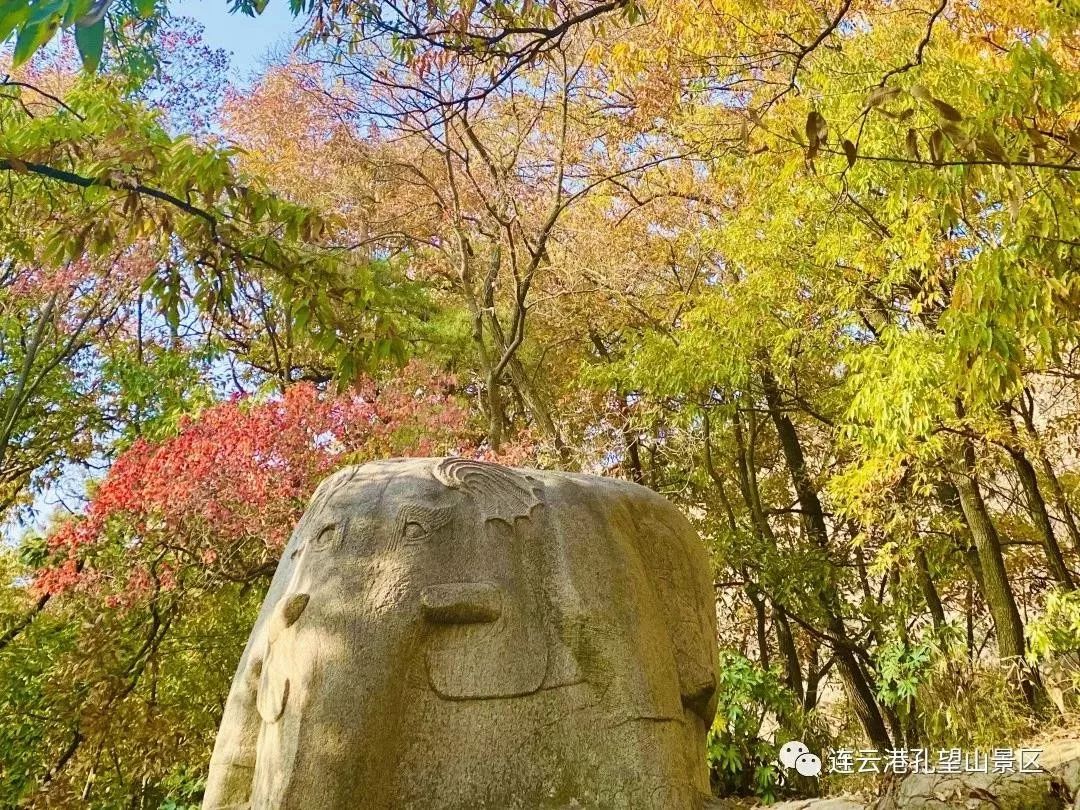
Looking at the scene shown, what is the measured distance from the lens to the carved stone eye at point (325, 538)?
7.41 feet

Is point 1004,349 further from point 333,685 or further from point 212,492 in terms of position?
point 212,492

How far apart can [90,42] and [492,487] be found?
1667mm

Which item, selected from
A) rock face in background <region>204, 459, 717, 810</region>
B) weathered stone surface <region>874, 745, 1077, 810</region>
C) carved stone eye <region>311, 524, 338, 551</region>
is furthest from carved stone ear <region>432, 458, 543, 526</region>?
weathered stone surface <region>874, 745, 1077, 810</region>

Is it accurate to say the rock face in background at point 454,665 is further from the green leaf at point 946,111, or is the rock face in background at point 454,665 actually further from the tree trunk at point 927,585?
the tree trunk at point 927,585

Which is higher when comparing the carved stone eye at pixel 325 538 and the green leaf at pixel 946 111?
the green leaf at pixel 946 111

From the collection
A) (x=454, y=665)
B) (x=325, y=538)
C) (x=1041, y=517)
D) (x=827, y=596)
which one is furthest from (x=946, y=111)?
(x=827, y=596)

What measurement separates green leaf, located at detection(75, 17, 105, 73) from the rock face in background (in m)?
1.42

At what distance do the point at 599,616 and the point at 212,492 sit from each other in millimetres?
3606

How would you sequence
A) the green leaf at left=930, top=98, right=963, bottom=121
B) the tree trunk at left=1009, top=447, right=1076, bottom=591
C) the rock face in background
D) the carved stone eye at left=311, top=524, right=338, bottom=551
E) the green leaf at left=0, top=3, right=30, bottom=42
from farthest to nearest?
the tree trunk at left=1009, top=447, right=1076, bottom=591 < the carved stone eye at left=311, top=524, right=338, bottom=551 < the rock face in background < the green leaf at left=930, top=98, right=963, bottom=121 < the green leaf at left=0, top=3, right=30, bottom=42

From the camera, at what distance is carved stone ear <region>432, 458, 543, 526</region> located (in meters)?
2.41

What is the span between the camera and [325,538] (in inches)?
89.6

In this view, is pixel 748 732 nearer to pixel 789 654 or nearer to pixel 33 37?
pixel 789 654

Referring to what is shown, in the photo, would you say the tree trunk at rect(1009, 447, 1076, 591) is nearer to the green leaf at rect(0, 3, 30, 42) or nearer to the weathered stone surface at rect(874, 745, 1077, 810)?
the weathered stone surface at rect(874, 745, 1077, 810)

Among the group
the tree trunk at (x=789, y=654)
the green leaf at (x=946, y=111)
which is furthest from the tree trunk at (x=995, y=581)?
the green leaf at (x=946, y=111)
